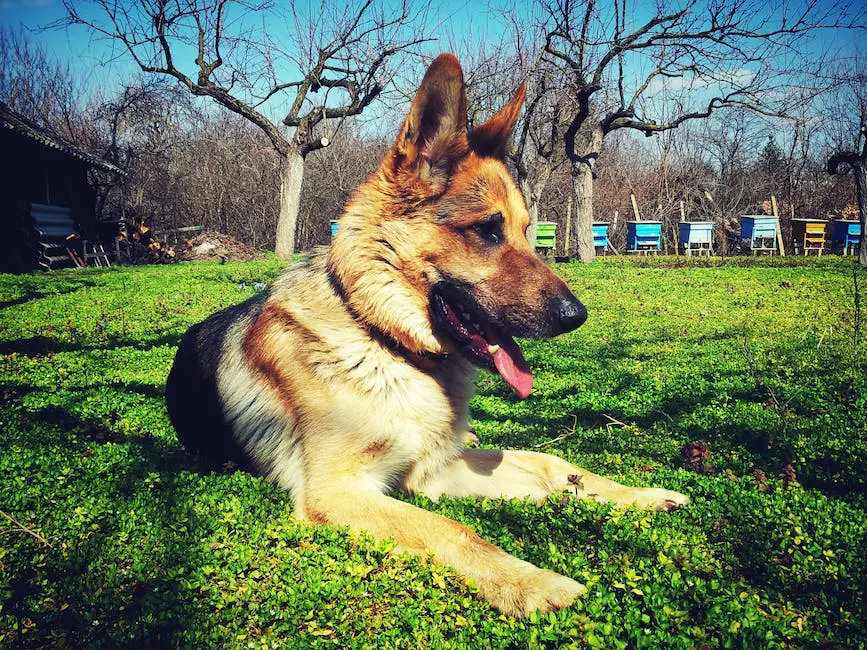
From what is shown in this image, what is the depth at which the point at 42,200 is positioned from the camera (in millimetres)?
22375

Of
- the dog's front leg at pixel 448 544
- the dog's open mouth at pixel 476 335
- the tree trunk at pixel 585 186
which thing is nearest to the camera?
the dog's front leg at pixel 448 544

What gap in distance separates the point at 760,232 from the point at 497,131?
29.2m

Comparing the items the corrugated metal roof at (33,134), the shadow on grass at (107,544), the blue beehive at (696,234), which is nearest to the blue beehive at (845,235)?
the blue beehive at (696,234)

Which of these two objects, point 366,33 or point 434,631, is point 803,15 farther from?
point 434,631

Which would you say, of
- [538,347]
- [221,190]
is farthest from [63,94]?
[538,347]

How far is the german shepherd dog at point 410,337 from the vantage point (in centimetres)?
291

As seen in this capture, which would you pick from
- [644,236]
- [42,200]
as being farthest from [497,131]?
[644,236]

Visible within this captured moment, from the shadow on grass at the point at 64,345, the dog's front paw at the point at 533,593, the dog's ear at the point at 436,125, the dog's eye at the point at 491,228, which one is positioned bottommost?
the dog's front paw at the point at 533,593

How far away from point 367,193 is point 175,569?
219cm

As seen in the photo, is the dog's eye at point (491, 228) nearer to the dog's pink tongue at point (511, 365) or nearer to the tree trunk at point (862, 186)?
the dog's pink tongue at point (511, 365)

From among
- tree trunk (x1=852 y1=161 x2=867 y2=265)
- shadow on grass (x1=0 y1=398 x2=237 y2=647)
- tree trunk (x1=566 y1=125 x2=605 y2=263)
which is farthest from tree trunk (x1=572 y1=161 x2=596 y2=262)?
shadow on grass (x1=0 y1=398 x2=237 y2=647)

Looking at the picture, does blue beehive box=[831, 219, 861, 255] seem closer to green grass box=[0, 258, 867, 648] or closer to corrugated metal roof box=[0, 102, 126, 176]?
green grass box=[0, 258, 867, 648]

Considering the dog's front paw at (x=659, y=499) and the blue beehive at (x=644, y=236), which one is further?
the blue beehive at (x=644, y=236)

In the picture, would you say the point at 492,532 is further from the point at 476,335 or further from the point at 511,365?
the point at 476,335
